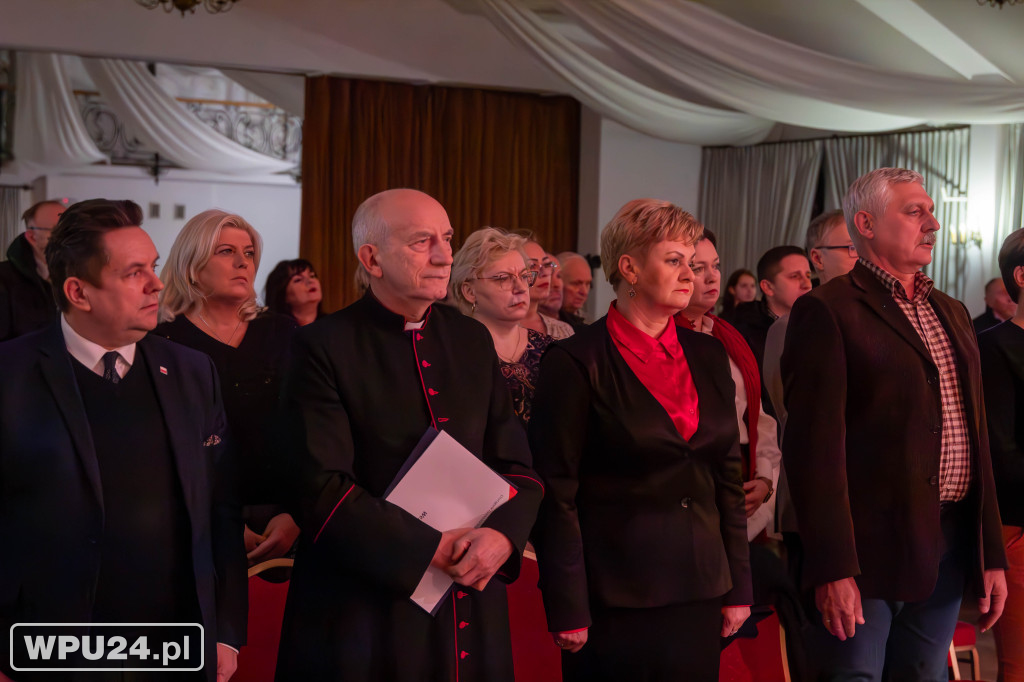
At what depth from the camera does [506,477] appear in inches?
83.7

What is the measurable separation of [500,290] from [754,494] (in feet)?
3.41

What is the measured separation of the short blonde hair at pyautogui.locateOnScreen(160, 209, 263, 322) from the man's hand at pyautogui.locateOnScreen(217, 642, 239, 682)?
122cm

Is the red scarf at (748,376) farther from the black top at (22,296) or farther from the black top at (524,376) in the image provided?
the black top at (22,296)

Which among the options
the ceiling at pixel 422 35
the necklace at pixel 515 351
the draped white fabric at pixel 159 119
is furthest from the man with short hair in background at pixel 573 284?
the draped white fabric at pixel 159 119

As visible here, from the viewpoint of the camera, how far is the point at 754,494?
3.13m

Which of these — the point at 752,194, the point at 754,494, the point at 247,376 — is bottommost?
the point at 754,494

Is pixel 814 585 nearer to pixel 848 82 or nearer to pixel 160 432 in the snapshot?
pixel 160 432

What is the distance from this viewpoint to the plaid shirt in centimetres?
242

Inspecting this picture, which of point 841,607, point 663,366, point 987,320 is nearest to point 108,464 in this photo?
point 663,366

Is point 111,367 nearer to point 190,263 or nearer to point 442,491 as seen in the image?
point 442,491

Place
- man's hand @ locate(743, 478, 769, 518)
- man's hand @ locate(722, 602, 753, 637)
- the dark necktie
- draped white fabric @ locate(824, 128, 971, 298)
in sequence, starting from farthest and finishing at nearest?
draped white fabric @ locate(824, 128, 971, 298) < man's hand @ locate(743, 478, 769, 518) < man's hand @ locate(722, 602, 753, 637) < the dark necktie

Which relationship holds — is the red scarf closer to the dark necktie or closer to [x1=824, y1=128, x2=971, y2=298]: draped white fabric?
the dark necktie

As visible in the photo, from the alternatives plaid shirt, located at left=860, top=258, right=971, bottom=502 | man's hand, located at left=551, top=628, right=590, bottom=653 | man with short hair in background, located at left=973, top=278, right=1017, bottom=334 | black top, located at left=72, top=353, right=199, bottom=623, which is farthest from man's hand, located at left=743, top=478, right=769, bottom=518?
man with short hair in background, located at left=973, top=278, right=1017, bottom=334

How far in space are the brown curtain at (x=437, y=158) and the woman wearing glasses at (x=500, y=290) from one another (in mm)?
4614
